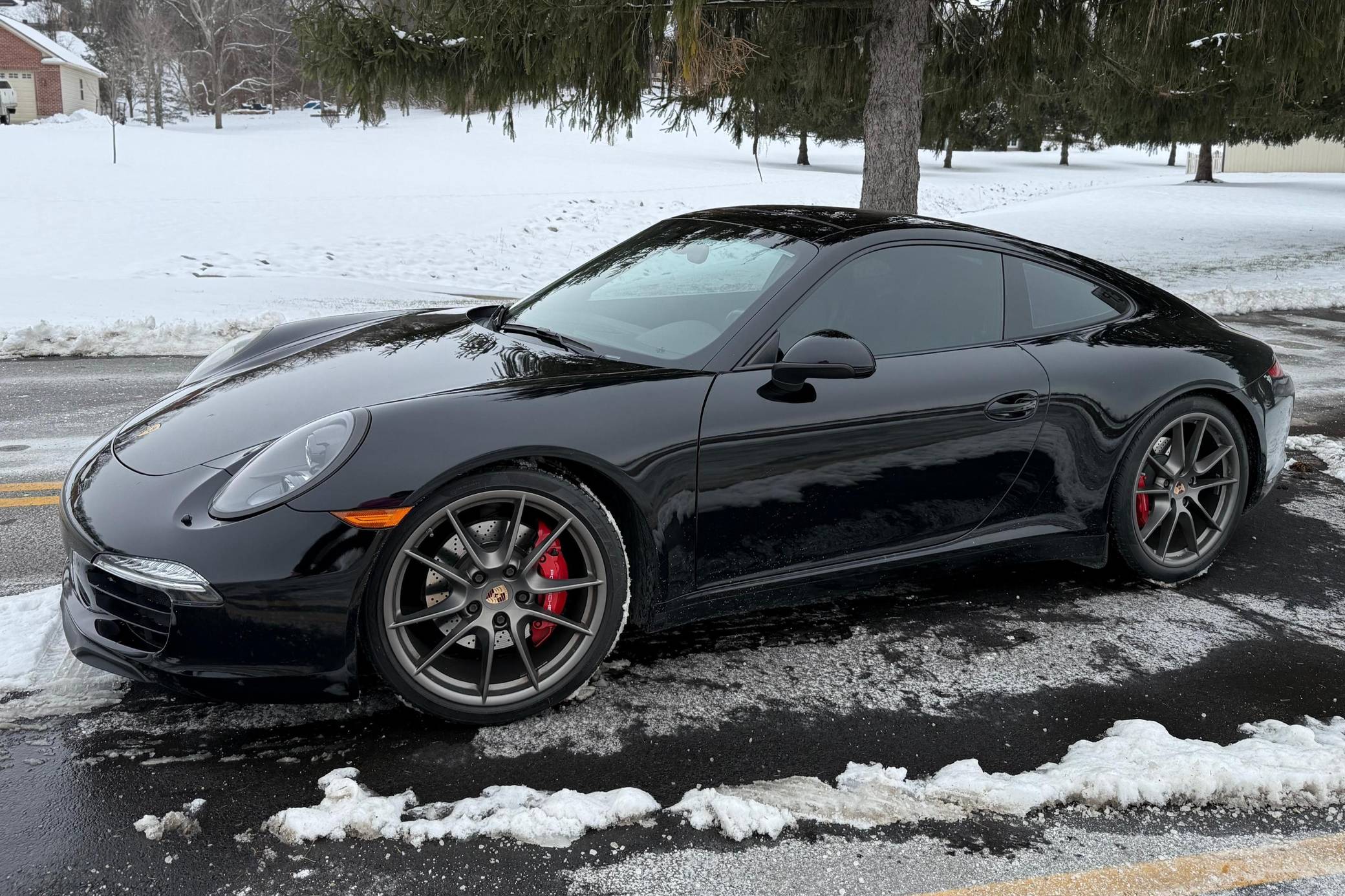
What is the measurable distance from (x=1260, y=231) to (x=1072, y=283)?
948 inches

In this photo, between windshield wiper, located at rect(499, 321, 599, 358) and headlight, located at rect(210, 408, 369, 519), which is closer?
headlight, located at rect(210, 408, 369, 519)

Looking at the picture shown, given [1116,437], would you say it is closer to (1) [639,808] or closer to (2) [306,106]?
(1) [639,808]

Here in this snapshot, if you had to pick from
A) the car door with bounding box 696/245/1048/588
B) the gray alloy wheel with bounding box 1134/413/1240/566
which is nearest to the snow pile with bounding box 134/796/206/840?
the car door with bounding box 696/245/1048/588

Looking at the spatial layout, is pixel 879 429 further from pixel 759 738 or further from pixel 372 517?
pixel 372 517

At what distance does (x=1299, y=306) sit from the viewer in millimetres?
13117

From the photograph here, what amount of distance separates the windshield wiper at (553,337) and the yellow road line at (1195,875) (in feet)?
6.17

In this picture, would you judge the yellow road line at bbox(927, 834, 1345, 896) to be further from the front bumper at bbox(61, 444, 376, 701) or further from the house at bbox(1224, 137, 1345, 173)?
the house at bbox(1224, 137, 1345, 173)

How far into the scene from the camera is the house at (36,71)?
61.9 metres

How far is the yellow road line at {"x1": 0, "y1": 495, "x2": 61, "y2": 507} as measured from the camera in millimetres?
4648

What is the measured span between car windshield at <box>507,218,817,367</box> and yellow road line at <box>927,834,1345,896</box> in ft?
5.47

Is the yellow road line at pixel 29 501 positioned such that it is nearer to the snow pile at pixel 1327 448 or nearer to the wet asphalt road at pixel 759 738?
the wet asphalt road at pixel 759 738

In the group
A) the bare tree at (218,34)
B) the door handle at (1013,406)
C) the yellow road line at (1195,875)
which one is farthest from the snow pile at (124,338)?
the bare tree at (218,34)

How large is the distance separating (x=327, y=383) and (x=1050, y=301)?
2508 mm

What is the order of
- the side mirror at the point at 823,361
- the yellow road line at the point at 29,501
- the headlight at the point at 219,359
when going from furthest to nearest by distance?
the yellow road line at the point at 29,501
the headlight at the point at 219,359
the side mirror at the point at 823,361
